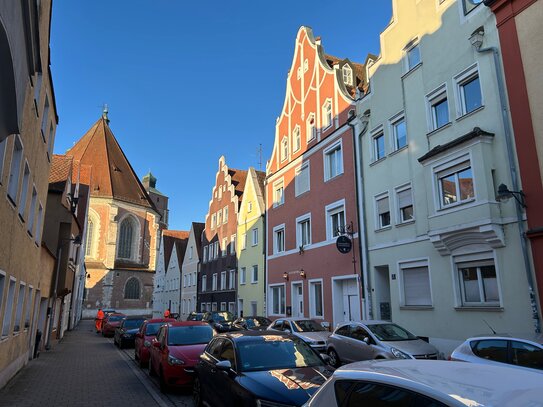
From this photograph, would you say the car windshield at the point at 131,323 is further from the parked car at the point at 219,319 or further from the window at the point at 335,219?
the window at the point at 335,219

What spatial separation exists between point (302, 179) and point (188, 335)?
1430cm

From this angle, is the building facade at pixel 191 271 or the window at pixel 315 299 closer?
the window at pixel 315 299

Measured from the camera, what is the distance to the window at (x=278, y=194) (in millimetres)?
26672

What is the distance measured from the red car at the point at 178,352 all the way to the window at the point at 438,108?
34.0 ft

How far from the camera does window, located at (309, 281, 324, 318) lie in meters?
21.2

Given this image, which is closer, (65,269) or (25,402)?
(25,402)

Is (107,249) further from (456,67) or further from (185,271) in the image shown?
(456,67)

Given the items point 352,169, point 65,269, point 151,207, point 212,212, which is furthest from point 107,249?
point 352,169

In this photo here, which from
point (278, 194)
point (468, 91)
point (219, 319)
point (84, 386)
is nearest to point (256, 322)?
point (219, 319)

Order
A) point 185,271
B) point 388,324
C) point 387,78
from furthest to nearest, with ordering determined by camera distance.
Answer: point 185,271
point 387,78
point 388,324

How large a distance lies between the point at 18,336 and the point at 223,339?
8.08 m

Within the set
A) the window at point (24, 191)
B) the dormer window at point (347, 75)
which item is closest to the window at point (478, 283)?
the dormer window at point (347, 75)

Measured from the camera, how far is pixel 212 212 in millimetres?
41750

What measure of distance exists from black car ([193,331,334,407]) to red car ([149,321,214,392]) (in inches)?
60.5
